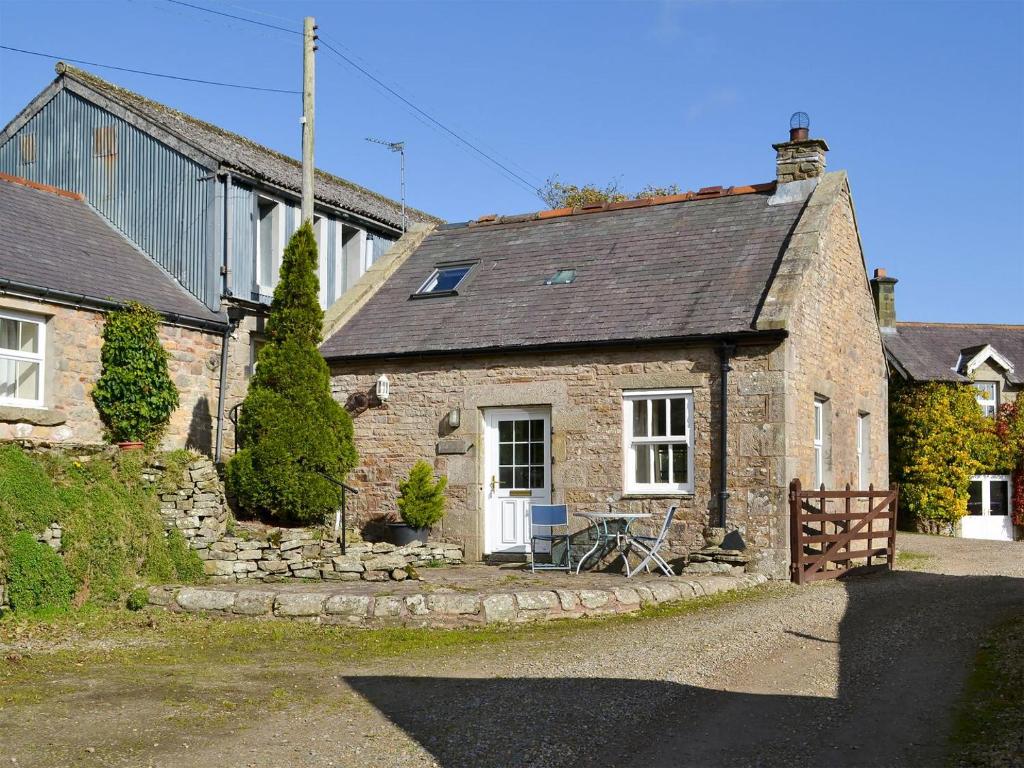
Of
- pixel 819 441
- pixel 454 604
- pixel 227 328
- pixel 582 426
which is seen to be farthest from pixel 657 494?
pixel 227 328

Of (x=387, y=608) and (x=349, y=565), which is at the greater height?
(x=349, y=565)

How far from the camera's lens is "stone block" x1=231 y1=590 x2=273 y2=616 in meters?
11.4

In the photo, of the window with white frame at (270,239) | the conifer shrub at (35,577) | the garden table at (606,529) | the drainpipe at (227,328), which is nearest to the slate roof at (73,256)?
the drainpipe at (227,328)

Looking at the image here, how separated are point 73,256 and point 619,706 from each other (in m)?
12.4

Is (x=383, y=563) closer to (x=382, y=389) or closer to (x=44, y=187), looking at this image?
(x=382, y=389)

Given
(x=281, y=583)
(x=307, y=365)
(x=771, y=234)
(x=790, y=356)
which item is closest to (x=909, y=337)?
(x=771, y=234)

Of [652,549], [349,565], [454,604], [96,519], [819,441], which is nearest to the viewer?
[454,604]

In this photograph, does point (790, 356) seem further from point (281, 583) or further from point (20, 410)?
point (20, 410)

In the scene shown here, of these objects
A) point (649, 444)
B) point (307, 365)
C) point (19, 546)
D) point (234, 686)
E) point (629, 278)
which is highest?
point (629, 278)

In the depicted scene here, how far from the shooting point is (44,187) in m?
18.9

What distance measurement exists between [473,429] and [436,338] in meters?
1.54

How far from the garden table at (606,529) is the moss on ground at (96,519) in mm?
4748

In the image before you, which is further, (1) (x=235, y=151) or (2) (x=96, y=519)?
(1) (x=235, y=151)

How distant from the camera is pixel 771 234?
16453mm
